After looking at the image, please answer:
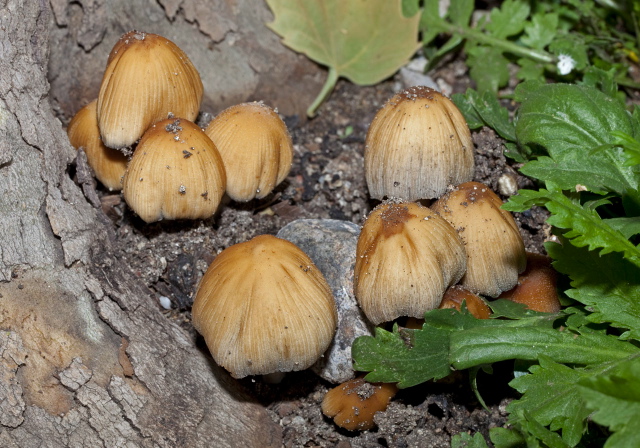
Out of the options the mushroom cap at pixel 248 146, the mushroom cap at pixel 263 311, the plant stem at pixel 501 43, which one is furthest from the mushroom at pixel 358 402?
the plant stem at pixel 501 43

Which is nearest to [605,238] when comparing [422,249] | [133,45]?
[422,249]

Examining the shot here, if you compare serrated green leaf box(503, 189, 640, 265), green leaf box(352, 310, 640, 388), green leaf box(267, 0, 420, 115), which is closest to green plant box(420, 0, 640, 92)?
green leaf box(267, 0, 420, 115)

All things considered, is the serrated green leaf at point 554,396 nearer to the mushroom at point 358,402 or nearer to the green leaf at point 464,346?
the green leaf at point 464,346

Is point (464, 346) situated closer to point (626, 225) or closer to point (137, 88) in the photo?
point (626, 225)

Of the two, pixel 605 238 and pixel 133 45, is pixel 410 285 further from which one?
pixel 133 45

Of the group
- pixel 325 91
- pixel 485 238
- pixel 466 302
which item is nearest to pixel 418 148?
pixel 485 238

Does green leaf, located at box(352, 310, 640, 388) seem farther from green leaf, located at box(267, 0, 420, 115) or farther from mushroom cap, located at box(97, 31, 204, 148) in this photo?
green leaf, located at box(267, 0, 420, 115)
